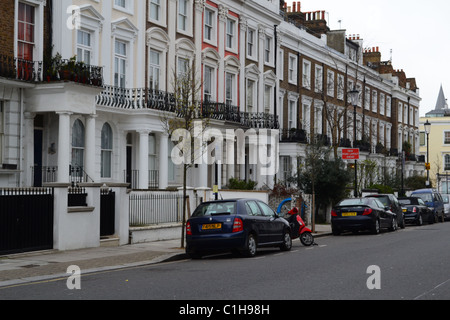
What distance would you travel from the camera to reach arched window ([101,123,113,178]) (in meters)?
27.0

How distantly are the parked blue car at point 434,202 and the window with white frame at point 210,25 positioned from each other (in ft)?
47.3

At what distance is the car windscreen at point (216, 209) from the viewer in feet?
57.0

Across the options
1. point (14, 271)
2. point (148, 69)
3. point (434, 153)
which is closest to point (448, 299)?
point (14, 271)

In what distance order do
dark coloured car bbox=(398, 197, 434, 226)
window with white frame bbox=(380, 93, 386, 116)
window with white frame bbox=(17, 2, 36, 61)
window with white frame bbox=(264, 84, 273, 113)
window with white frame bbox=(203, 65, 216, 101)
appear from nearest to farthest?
window with white frame bbox=(17, 2, 36, 61)
window with white frame bbox=(203, 65, 216, 101)
dark coloured car bbox=(398, 197, 434, 226)
window with white frame bbox=(264, 84, 273, 113)
window with white frame bbox=(380, 93, 386, 116)

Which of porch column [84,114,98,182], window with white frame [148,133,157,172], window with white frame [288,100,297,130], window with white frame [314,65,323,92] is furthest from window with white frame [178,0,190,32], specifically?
window with white frame [314,65,323,92]

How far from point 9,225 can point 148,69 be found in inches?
521

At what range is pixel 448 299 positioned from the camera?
10.2 metres

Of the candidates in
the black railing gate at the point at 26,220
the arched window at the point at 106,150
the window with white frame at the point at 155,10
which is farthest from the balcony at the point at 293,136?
the black railing gate at the point at 26,220

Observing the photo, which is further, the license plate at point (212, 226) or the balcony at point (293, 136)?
the balcony at point (293, 136)

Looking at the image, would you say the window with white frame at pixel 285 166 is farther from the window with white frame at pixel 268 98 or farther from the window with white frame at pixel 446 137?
the window with white frame at pixel 446 137

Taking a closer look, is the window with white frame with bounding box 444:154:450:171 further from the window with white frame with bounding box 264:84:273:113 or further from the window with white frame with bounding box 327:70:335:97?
the window with white frame with bounding box 264:84:273:113

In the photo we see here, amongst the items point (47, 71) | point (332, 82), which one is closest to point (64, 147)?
point (47, 71)

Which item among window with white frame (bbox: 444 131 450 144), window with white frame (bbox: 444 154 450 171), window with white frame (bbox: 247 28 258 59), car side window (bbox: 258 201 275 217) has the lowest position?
car side window (bbox: 258 201 275 217)

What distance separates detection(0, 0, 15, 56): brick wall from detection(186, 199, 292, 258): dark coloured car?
8.82 m
